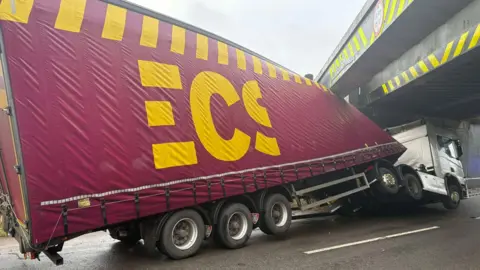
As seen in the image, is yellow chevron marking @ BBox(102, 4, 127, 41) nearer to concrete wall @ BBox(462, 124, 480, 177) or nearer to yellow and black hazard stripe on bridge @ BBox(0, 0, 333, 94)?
yellow and black hazard stripe on bridge @ BBox(0, 0, 333, 94)

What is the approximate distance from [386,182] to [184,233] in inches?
262

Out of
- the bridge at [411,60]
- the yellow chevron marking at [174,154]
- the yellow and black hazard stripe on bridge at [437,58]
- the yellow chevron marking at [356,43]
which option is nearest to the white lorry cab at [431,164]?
the bridge at [411,60]

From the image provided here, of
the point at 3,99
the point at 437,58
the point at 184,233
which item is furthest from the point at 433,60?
the point at 3,99

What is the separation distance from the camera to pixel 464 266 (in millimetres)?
4902

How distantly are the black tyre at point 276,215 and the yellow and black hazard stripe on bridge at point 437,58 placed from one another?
450cm

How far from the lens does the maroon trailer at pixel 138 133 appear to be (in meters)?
4.46

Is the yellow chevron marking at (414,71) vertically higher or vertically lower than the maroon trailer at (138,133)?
Answer: higher

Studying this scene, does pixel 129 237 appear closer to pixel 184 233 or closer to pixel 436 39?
pixel 184 233

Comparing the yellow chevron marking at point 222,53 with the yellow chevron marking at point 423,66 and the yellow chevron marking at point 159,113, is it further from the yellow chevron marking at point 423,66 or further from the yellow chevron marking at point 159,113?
the yellow chevron marking at point 423,66

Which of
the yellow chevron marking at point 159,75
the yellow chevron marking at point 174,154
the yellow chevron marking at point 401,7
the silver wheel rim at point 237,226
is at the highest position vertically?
the yellow chevron marking at point 401,7

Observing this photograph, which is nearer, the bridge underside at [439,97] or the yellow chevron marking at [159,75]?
the yellow chevron marking at [159,75]

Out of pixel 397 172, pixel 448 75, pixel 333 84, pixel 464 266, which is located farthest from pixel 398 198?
pixel 464 266

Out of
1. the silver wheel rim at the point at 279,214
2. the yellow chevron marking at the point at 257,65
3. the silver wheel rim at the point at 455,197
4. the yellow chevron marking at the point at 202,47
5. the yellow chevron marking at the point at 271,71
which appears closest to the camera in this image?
the yellow chevron marking at the point at 202,47

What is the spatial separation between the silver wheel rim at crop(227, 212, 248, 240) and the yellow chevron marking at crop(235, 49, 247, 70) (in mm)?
3002
